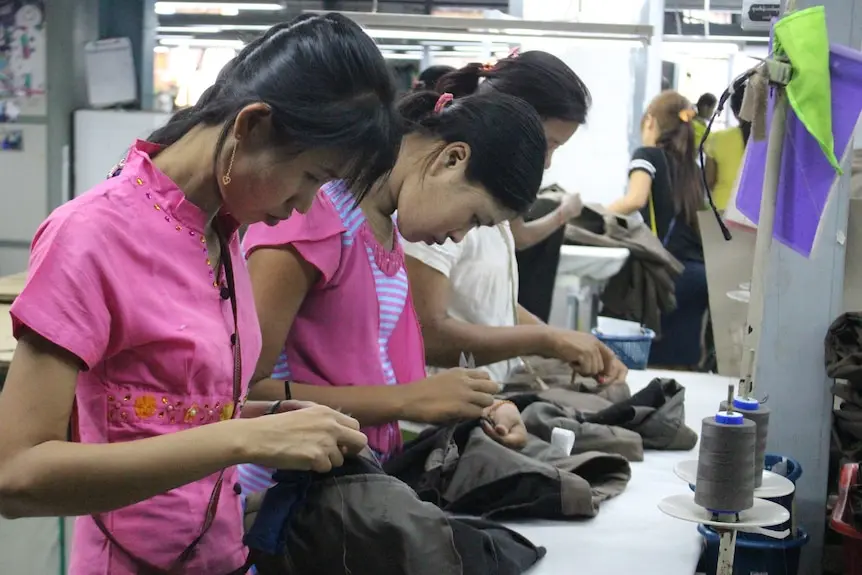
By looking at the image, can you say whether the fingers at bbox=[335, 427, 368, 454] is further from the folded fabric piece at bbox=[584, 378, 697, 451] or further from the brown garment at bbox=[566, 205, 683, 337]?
the brown garment at bbox=[566, 205, 683, 337]

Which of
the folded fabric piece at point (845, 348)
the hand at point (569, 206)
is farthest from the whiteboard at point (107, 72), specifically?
the folded fabric piece at point (845, 348)

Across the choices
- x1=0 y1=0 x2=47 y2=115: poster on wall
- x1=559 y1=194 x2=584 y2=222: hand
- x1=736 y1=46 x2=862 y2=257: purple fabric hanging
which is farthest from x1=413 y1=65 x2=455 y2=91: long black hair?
x1=0 y1=0 x2=47 y2=115: poster on wall

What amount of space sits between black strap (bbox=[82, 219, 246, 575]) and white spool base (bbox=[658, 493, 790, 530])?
0.64m

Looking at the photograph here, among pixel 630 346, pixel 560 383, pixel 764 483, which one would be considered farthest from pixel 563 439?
pixel 630 346

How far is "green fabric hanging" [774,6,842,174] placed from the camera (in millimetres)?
1877

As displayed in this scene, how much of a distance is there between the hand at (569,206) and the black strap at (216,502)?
9.13 feet

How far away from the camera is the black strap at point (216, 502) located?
1.21 m

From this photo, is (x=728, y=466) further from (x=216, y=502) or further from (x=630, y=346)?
(x=630, y=346)

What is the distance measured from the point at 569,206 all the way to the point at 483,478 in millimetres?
2423

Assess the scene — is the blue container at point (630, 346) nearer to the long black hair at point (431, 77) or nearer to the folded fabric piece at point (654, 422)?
the folded fabric piece at point (654, 422)

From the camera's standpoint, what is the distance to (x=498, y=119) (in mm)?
1757

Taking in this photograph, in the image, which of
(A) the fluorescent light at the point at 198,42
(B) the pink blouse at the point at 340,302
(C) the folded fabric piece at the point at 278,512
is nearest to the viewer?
(C) the folded fabric piece at the point at 278,512

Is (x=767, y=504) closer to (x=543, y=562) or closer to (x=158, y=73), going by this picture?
(x=543, y=562)

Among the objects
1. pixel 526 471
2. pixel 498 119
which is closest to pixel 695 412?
pixel 526 471
